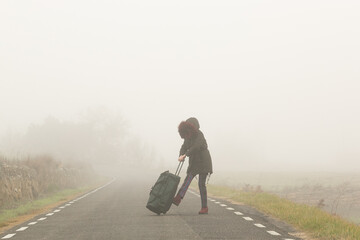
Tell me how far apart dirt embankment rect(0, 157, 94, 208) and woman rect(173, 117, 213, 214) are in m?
9.04

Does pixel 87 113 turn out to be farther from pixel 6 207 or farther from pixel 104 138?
pixel 6 207

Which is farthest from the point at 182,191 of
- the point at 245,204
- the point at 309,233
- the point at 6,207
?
the point at 6,207

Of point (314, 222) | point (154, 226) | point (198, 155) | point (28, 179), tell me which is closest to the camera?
point (314, 222)

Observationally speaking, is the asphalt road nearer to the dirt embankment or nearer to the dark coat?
the dark coat

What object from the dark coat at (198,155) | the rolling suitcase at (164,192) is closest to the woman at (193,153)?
the dark coat at (198,155)

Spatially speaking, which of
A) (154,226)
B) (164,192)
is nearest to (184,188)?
(164,192)

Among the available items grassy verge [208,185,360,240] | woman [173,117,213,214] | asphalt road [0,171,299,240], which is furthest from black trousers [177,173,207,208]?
grassy verge [208,185,360,240]

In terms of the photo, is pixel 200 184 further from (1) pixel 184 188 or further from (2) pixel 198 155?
(2) pixel 198 155

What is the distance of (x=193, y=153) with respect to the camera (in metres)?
13.3

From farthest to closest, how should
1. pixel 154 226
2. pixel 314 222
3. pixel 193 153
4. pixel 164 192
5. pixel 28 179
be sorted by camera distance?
pixel 28 179 < pixel 193 153 < pixel 164 192 < pixel 154 226 < pixel 314 222

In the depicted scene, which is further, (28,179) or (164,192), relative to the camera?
(28,179)

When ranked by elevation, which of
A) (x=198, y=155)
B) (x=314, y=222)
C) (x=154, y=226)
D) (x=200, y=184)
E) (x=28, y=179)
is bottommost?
(x=154, y=226)

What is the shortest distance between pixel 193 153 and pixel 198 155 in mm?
197

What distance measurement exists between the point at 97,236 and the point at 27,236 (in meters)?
1.60
